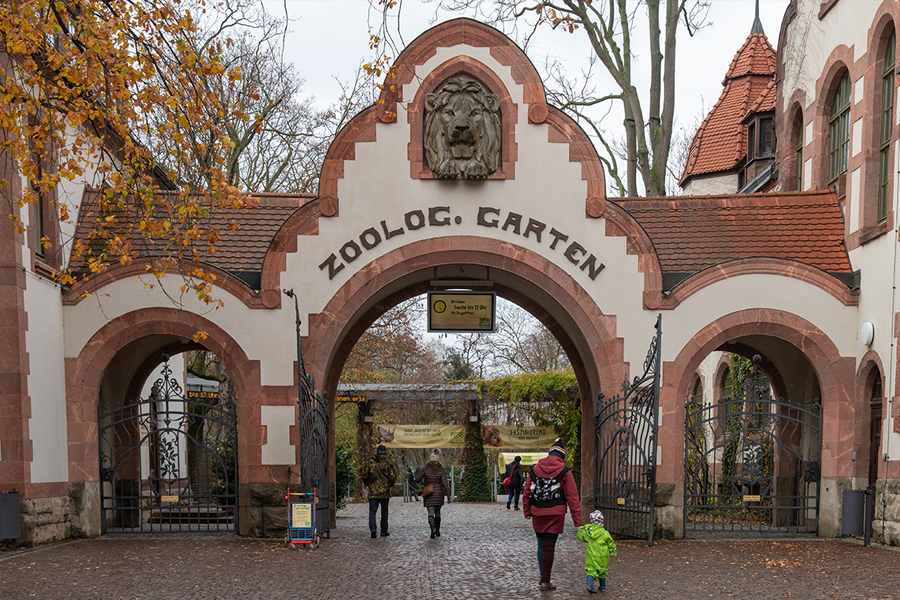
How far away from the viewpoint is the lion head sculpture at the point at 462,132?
1443cm

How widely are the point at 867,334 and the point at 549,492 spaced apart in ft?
22.5

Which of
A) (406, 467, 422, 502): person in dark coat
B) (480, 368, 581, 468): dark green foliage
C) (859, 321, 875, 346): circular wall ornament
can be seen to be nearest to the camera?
(859, 321, 875, 346): circular wall ornament

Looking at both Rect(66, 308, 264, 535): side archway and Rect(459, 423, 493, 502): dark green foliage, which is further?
Rect(459, 423, 493, 502): dark green foliage

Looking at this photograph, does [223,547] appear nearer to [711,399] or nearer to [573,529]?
[573,529]

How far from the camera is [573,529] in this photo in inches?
638

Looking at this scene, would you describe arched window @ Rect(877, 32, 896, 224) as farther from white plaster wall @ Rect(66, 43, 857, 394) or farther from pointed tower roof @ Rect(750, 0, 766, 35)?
pointed tower roof @ Rect(750, 0, 766, 35)

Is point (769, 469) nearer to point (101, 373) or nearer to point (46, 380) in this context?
point (101, 373)

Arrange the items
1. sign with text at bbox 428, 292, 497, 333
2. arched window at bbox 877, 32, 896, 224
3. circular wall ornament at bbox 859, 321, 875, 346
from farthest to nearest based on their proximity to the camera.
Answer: sign with text at bbox 428, 292, 497, 333
arched window at bbox 877, 32, 896, 224
circular wall ornament at bbox 859, 321, 875, 346

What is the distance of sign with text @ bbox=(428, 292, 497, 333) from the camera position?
53.3 feet

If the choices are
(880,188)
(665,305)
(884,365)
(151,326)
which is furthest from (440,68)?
(884,365)

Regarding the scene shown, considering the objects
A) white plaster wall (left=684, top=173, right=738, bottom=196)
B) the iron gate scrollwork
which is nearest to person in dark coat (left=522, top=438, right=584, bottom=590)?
the iron gate scrollwork

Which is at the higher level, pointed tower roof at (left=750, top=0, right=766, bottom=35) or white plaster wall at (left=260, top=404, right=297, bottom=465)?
pointed tower roof at (left=750, top=0, right=766, bottom=35)

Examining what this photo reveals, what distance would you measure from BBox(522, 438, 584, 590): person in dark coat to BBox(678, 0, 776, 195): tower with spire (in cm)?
1850

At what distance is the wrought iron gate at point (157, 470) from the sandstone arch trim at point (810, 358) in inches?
263
